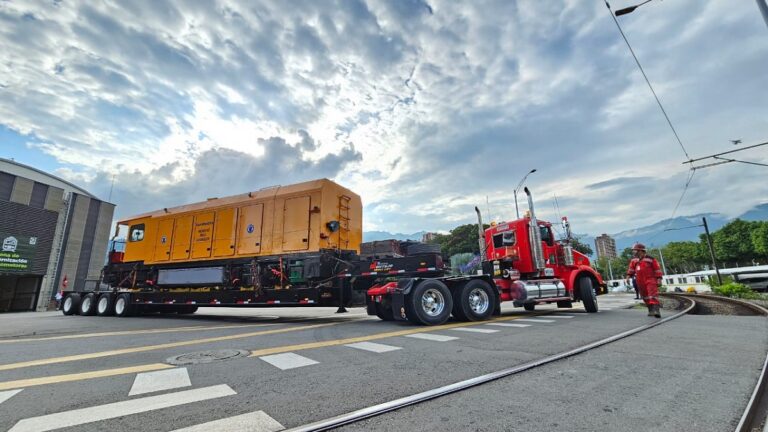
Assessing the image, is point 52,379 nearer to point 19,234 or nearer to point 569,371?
point 569,371

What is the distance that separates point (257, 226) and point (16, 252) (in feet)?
96.2

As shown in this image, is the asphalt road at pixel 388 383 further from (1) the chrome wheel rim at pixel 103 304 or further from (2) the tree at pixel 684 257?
(2) the tree at pixel 684 257

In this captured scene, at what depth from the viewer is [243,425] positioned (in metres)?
2.64

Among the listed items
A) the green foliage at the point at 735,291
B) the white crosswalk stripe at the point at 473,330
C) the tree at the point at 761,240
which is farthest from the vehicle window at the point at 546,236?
the tree at the point at 761,240

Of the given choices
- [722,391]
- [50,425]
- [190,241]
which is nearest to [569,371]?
[722,391]

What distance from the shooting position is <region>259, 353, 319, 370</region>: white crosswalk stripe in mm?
4562

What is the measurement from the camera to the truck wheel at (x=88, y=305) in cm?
1523

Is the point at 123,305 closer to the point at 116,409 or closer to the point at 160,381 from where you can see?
the point at 160,381

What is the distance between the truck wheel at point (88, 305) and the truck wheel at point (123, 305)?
6.47 ft

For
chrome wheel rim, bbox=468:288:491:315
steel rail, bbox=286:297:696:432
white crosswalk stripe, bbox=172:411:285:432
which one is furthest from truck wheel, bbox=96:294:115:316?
steel rail, bbox=286:297:696:432

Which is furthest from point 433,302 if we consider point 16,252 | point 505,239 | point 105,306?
point 16,252

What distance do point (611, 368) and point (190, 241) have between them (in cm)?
1326

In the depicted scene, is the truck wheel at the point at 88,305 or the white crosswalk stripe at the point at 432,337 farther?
the truck wheel at the point at 88,305

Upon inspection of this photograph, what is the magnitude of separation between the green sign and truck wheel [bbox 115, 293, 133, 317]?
21468 millimetres
